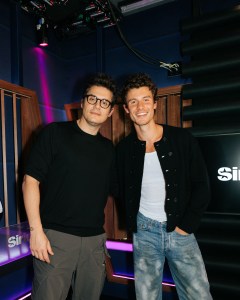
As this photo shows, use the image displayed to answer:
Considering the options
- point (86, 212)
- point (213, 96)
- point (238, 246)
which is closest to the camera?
point (86, 212)

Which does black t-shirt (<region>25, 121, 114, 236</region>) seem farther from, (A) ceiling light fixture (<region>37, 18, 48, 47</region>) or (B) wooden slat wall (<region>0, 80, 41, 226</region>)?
(A) ceiling light fixture (<region>37, 18, 48, 47</region>)

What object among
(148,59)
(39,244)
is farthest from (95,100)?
(148,59)

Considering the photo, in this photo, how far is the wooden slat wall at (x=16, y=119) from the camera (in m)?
2.70

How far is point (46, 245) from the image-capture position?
1.57 m

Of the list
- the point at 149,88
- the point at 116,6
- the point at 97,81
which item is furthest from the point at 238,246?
the point at 116,6

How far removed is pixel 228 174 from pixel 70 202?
1.54 meters

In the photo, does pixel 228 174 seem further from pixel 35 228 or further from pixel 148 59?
pixel 35 228

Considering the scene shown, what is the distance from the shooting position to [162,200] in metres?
1.83

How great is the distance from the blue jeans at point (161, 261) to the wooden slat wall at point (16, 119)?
1.54 metres

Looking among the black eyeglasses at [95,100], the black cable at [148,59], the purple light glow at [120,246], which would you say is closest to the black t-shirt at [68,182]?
the black eyeglasses at [95,100]

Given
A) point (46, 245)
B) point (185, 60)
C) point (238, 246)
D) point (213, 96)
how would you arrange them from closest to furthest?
1. point (46, 245)
2. point (238, 246)
3. point (213, 96)
4. point (185, 60)

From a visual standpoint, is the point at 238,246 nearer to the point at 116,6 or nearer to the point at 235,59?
the point at 235,59

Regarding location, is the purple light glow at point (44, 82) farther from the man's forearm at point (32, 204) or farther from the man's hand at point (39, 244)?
the man's hand at point (39, 244)

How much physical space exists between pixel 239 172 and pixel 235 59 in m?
1.04
